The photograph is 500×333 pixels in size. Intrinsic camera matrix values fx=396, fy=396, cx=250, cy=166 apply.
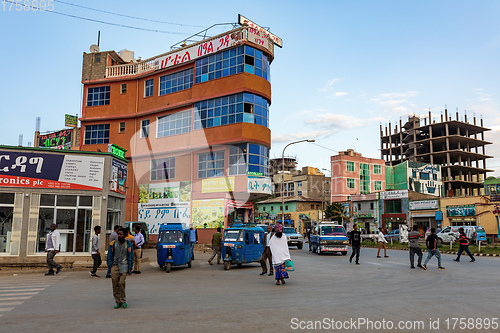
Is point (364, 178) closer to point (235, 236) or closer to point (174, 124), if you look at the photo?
point (174, 124)

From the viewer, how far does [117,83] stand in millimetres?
42812

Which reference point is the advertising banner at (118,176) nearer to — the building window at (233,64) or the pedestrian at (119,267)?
the pedestrian at (119,267)

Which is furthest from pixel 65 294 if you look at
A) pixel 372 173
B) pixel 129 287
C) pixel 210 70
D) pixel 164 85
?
pixel 372 173

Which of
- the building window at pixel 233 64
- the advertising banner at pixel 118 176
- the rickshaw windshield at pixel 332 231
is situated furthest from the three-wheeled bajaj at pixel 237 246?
the building window at pixel 233 64

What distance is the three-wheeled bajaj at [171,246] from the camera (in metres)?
17.1

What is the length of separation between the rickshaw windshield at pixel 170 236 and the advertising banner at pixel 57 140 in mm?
43317

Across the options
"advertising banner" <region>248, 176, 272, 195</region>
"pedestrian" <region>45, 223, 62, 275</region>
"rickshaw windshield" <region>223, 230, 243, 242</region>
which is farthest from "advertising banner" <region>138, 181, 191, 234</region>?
"pedestrian" <region>45, 223, 62, 275</region>

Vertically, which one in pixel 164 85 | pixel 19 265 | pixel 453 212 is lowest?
pixel 19 265

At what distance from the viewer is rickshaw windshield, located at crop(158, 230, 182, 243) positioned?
1742 cm

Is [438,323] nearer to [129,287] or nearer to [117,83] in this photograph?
[129,287]

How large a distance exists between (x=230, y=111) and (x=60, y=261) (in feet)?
64.2

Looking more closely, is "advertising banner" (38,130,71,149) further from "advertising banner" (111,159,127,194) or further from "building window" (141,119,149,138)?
"advertising banner" (111,159,127,194)

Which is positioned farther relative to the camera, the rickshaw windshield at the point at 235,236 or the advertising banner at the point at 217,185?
the advertising banner at the point at 217,185

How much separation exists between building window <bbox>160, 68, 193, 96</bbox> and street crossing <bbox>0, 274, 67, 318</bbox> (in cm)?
2588
